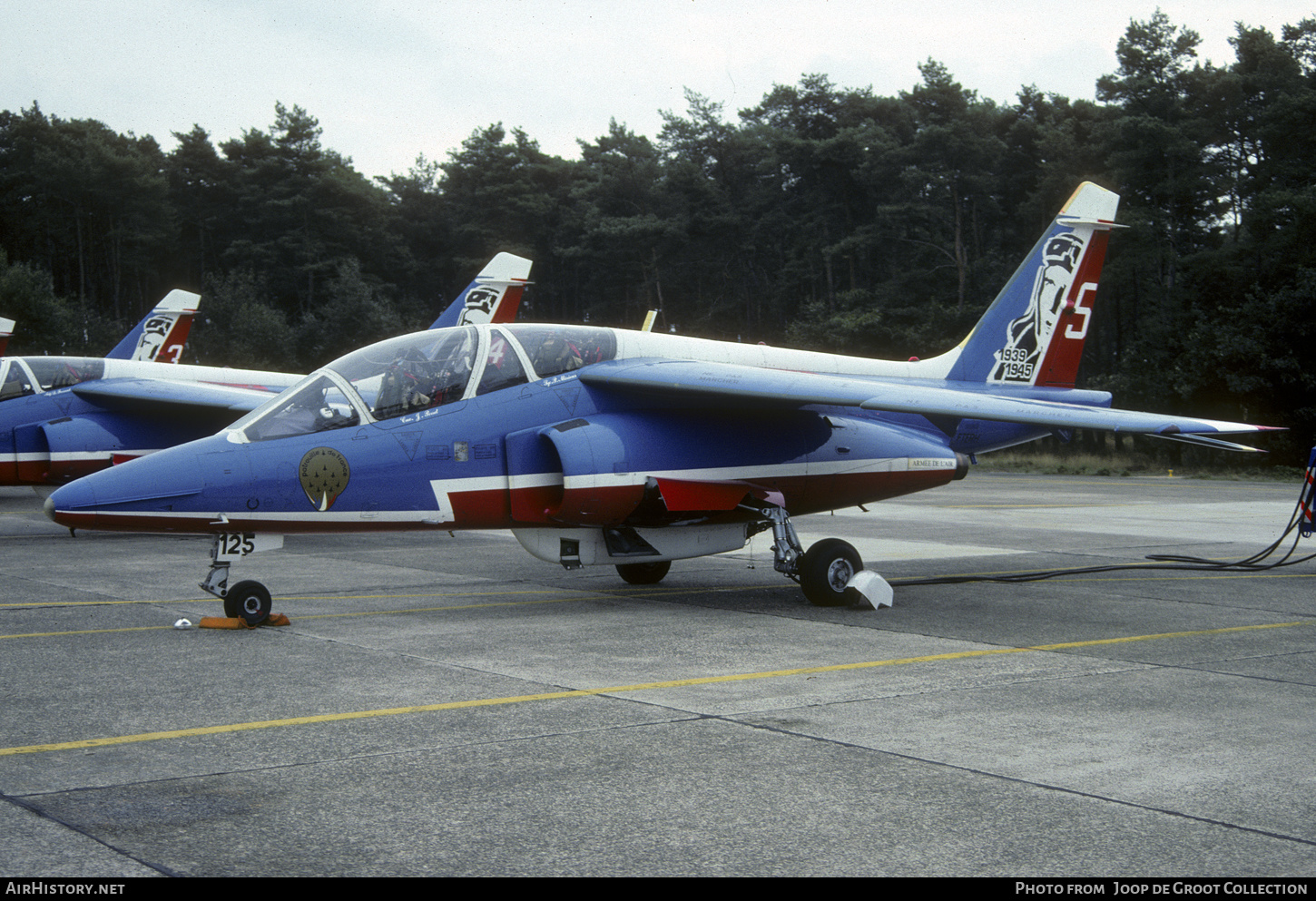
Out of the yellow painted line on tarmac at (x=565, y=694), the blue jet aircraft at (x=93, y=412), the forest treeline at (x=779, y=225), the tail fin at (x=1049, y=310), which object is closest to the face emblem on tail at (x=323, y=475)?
the yellow painted line on tarmac at (x=565, y=694)

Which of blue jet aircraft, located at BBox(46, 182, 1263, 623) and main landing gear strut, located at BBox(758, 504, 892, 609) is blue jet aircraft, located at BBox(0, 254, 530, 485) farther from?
main landing gear strut, located at BBox(758, 504, 892, 609)

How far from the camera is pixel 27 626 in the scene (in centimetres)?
888

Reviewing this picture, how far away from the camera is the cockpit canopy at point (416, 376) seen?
8992 mm

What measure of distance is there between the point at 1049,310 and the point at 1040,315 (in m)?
0.14

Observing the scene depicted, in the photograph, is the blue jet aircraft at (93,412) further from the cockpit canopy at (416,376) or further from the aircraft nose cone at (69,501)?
the aircraft nose cone at (69,501)

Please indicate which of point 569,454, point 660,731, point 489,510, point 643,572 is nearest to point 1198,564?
point 643,572

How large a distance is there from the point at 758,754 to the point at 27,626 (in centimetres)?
655

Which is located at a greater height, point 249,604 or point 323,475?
point 323,475

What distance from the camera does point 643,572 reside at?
11945 millimetres

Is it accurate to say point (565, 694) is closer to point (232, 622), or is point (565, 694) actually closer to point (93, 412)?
point (232, 622)

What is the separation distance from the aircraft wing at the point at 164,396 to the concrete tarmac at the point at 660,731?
19.1 ft

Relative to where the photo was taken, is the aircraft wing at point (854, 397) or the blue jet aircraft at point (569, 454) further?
the aircraft wing at point (854, 397)

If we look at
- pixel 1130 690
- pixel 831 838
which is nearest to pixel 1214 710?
→ pixel 1130 690

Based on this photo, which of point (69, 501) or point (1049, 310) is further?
point (1049, 310)
